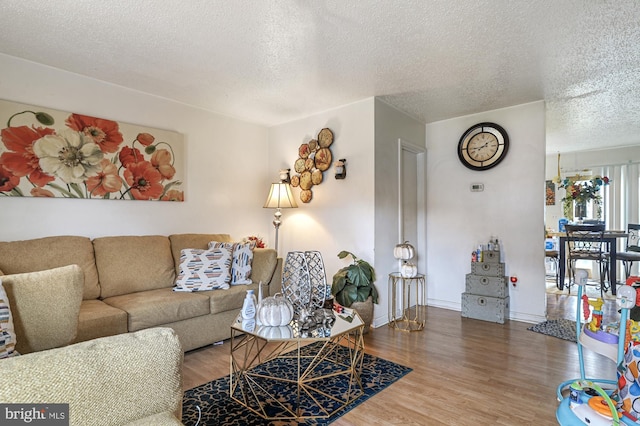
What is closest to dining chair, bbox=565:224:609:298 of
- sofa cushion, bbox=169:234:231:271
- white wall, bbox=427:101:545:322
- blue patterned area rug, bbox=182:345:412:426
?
white wall, bbox=427:101:545:322

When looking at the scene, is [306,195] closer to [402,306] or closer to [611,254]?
[402,306]

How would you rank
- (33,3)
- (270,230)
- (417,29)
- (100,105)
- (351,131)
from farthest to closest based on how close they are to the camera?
(270,230) < (351,131) < (100,105) < (417,29) < (33,3)

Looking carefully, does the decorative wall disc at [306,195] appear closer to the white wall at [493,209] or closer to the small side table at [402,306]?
the small side table at [402,306]

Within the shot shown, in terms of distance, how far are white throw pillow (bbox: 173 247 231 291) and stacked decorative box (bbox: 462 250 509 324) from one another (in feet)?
8.87

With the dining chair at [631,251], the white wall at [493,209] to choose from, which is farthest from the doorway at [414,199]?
the dining chair at [631,251]

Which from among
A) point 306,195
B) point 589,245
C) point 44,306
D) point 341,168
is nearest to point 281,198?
point 306,195

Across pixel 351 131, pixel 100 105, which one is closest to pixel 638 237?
pixel 351 131

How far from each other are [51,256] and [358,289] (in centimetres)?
259

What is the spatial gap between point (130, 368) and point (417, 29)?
96.6 inches

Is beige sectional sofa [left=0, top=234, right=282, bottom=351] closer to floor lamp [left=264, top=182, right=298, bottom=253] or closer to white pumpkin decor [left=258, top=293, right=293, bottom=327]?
floor lamp [left=264, top=182, right=298, bottom=253]

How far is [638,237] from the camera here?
5.49 m

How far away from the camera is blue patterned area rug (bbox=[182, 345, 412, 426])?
1.87 meters

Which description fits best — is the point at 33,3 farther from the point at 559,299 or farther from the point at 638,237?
the point at 638,237

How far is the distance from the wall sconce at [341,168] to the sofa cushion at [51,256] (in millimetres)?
2477
